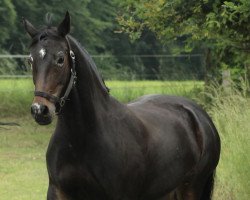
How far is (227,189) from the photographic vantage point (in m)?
8.14

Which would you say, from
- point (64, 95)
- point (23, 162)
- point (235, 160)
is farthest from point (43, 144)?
point (64, 95)

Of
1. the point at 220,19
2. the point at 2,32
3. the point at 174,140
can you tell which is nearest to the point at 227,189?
the point at 174,140

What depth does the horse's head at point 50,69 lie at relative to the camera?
191 inches

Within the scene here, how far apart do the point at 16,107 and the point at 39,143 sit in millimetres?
3403

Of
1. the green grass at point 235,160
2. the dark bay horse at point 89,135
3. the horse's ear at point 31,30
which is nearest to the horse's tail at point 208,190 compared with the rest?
the green grass at point 235,160

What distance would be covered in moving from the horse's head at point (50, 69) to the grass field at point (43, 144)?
1508mm

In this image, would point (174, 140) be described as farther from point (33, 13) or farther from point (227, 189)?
point (33, 13)

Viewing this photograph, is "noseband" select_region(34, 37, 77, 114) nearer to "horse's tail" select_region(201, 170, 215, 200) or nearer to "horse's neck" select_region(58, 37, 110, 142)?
"horse's neck" select_region(58, 37, 110, 142)

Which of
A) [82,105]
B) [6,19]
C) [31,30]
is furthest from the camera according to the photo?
[6,19]

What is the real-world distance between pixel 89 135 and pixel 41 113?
26.7 inches

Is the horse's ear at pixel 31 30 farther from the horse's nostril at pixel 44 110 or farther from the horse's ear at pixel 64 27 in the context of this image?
the horse's nostril at pixel 44 110

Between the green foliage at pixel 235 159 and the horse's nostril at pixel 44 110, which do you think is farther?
the green foliage at pixel 235 159

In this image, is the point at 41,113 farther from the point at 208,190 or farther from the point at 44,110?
the point at 208,190

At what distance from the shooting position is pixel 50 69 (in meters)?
4.96
